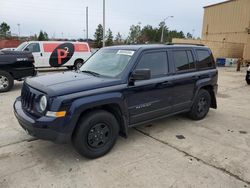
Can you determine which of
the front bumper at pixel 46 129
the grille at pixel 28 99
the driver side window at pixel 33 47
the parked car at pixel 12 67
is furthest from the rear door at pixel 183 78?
the driver side window at pixel 33 47

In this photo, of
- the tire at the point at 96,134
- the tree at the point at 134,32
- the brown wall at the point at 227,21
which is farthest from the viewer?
the tree at the point at 134,32

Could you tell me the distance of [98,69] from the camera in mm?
4336

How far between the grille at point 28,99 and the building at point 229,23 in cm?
2354

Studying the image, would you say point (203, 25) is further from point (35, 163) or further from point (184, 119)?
point (35, 163)

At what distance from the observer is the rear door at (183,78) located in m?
4.72

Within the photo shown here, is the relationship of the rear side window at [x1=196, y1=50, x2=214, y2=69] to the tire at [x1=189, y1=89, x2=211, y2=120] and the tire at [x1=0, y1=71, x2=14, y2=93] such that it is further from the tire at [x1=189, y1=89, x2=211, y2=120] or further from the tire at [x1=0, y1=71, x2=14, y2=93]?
the tire at [x1=0, y1=71, x2=14, y2=93]

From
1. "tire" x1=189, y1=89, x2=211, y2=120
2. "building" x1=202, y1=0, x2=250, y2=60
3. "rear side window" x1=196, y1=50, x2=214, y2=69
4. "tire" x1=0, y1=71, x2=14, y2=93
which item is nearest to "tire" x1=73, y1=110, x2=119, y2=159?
"tire" x1=189, y1=89, x2=211, y2=120

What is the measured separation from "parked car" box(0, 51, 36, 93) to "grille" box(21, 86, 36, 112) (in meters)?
4.85

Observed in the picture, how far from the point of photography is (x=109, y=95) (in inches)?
142

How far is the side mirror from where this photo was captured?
3.74 metres

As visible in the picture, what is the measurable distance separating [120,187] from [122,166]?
502 millimetres

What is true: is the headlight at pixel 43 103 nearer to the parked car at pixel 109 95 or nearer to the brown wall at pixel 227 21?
the parked car at pixel 109 95

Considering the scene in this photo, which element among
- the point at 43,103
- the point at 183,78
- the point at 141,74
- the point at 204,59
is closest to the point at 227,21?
the point at 204,59

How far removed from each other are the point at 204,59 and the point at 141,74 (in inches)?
95.8
